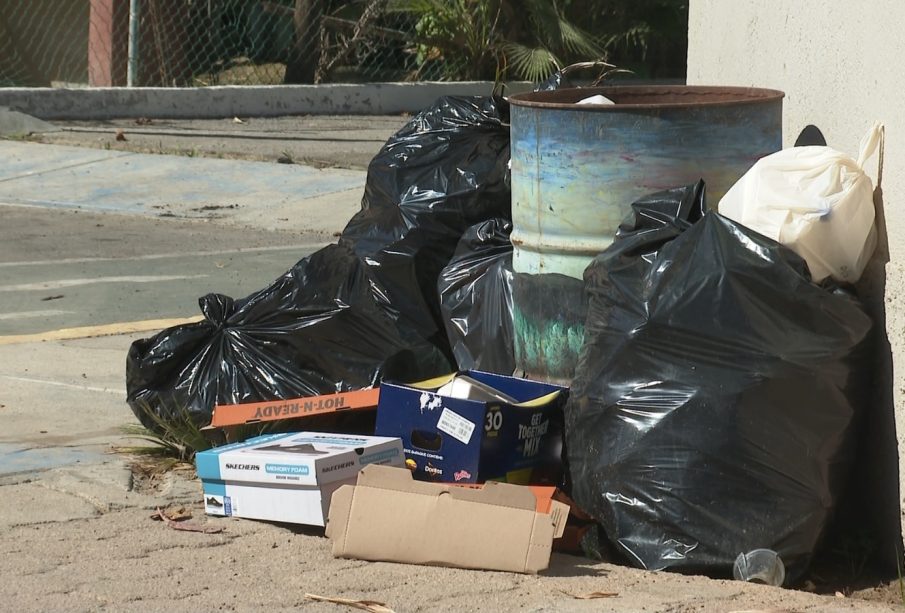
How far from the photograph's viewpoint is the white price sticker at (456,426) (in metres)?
3.20

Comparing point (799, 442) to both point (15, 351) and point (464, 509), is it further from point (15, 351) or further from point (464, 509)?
point (15, 351)

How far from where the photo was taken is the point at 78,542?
9.89ft

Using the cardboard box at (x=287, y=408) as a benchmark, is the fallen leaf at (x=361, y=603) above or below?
below

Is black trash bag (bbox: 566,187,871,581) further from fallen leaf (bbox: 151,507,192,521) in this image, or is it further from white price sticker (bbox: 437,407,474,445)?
fallen leaf (bbox: 151,507,192,521)

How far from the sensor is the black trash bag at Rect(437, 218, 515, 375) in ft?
12.6

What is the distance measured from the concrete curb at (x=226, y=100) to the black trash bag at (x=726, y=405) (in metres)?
8.70

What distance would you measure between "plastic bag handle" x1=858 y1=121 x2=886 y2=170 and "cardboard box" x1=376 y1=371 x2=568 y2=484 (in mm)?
973

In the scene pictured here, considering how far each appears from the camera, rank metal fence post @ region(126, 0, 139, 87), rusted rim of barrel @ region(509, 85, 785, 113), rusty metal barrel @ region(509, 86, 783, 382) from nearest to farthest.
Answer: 1. rusty metal barrel @ region(509, 86, 783, 382)
2. rusted rim of barrel @ region(509, 85, 785, 113)
3. metal fence post @ region(126, 0, 139, 87)

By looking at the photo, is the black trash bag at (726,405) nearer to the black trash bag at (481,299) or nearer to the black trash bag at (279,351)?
the black trash bag at (481,299)

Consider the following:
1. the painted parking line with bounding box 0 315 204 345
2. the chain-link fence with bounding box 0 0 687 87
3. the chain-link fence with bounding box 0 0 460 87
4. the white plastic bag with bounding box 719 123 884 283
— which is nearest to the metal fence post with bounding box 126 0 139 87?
the chain-link fence with bounding box 0 0 460 87

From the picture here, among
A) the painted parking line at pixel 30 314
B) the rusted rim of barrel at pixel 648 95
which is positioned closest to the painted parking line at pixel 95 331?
the painted parking line at pixel 30 314

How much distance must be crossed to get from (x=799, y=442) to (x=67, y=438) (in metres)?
2.20

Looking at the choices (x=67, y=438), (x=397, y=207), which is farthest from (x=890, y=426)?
(x=67, y=438)

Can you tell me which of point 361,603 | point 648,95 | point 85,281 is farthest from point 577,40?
point 361,603
